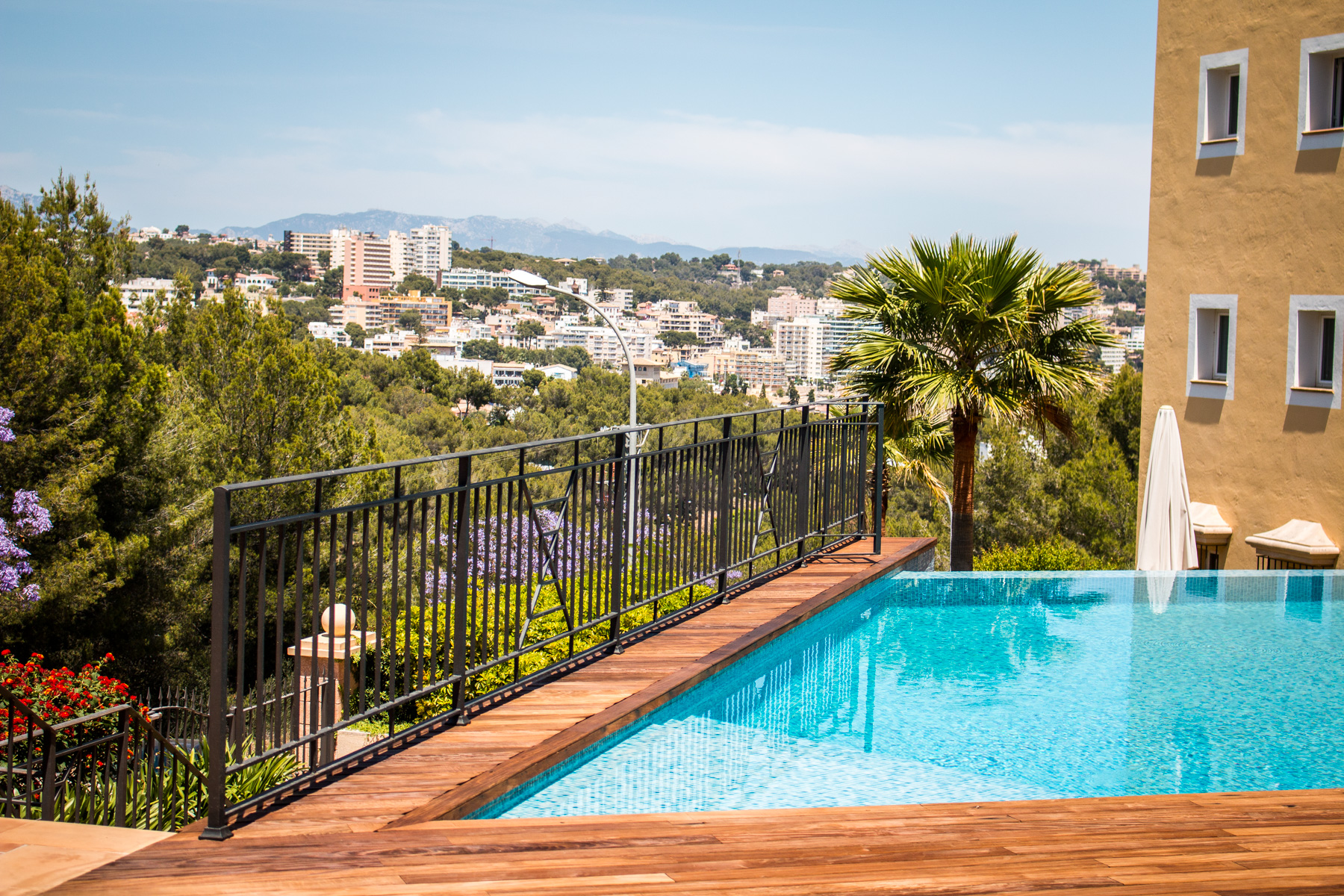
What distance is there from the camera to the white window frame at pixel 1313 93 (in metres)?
14.8

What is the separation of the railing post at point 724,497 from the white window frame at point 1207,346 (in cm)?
1213

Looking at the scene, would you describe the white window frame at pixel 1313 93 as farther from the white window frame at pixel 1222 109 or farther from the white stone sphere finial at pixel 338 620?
the white stone sphere finial at pixel 338 620

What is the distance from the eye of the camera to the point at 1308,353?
14969 mm

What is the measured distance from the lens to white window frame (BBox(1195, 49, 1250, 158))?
1569 centimetres

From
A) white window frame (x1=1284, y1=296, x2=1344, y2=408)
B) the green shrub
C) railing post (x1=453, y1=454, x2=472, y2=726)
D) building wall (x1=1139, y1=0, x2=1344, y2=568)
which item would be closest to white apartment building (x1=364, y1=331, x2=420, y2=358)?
the green shrub

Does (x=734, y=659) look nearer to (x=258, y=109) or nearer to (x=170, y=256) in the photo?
(x=170, y=256)

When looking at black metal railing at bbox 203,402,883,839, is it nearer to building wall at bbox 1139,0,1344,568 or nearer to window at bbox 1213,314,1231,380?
building wall at bbox 1139,0,1344,568

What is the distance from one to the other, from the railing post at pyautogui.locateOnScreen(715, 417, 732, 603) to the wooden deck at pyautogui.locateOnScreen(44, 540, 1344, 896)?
2.96m

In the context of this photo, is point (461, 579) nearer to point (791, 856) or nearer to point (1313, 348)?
point (791, 856)

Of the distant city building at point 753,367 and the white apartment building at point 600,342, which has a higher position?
the white apartment building at point 600,342

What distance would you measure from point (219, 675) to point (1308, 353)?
1603cm

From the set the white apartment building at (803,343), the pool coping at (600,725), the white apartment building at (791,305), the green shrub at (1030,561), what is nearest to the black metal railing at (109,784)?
the pool coping at (600,725)

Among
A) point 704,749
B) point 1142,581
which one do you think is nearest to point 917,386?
point 1142,581

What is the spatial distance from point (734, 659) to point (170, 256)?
119m
